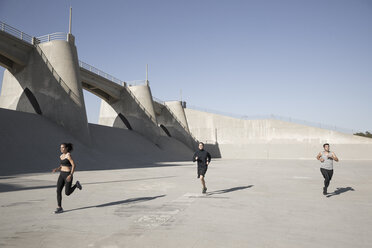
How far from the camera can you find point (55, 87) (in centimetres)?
2267

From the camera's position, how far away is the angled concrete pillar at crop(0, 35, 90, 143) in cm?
2261

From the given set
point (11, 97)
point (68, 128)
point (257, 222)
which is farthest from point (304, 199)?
point (11, 97)

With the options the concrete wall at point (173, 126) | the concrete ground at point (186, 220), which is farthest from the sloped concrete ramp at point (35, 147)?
the concrete wall at point (173, 126)

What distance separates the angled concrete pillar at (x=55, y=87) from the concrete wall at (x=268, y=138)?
27.8 m

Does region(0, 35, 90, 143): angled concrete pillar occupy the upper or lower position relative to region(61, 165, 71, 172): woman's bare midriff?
upper

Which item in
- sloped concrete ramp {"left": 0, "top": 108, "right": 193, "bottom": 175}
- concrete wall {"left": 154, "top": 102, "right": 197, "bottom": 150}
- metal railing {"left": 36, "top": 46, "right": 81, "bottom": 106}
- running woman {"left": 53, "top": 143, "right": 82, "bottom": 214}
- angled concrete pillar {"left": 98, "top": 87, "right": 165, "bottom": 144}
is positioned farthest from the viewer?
concrete wall {"left": 154, "top": 102, "right": 197, "bottom": 150}

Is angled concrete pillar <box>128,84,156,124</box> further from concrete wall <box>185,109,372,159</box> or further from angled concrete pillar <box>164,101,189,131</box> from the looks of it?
concrete wall <box>185,109,372,159</box>

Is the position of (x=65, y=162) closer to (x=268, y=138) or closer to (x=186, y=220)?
(x=186, y=220)

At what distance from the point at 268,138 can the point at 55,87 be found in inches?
1333

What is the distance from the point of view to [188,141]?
46469mm

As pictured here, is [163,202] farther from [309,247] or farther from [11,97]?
[11,97]

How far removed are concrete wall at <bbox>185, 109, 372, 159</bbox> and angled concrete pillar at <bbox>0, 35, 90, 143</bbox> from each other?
27832 millimetres

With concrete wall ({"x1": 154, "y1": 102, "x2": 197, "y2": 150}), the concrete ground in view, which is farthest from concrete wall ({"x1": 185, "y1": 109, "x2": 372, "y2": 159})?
the concrete ground

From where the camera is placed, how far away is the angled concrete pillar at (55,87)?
74.2 feet
